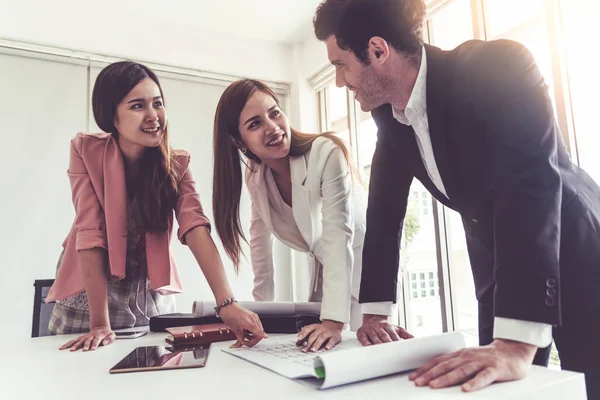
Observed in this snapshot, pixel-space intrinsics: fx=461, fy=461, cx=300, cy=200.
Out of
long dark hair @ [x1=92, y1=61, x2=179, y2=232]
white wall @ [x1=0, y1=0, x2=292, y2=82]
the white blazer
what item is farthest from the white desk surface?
white wall @ [x1=0, y1=0, x2=292, y2=82]

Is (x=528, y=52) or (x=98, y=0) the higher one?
(x=98, y=0)

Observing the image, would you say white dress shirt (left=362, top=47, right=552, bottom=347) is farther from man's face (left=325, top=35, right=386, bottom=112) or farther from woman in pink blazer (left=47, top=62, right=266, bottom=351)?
woman in pink blazer (left=47, top=62, right=266, bottom=351)

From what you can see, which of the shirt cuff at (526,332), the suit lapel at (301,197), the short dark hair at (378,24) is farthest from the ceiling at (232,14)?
the shirt cuff at (526,332)

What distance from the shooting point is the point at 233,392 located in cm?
56

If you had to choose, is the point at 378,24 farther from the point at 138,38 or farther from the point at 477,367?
the point at 138,38

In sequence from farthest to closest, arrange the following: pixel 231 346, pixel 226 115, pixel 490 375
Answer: pixel 226 115 → pixel 231 346 → pixel 490 375

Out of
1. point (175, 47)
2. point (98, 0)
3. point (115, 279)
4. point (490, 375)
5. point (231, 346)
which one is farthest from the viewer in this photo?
point (175, 47)

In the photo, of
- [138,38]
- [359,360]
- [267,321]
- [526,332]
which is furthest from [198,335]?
[138,38]

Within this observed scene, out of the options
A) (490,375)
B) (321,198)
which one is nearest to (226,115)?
(321,198)

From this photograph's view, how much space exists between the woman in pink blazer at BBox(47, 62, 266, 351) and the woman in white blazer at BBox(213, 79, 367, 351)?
0.57 feet

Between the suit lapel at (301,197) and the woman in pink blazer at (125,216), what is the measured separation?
0.28 metres

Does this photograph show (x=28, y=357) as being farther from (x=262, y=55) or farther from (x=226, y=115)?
(x=262, y=55)

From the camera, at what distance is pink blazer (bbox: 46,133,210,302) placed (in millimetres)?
1160

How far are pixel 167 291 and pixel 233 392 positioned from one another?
0.81 metres
